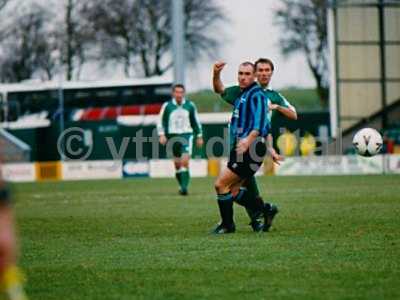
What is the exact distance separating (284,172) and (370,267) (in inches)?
1056

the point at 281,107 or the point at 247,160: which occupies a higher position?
the point at 281,107

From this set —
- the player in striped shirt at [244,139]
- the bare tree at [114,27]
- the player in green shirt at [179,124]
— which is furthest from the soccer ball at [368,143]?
the bare tree at [114,27]

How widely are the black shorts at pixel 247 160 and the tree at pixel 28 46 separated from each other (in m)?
49.0

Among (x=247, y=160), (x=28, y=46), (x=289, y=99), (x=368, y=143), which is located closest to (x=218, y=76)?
(x=247, y=160)

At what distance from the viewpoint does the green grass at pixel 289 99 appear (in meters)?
67.1

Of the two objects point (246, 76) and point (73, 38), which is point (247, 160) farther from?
point (73, 38)

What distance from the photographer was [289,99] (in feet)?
234

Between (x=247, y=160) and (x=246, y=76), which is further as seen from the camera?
(x=247, y=160)

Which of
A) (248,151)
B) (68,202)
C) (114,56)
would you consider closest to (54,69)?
(114,56)

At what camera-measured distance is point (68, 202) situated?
71.1 feet

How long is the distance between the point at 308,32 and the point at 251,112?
54.4m

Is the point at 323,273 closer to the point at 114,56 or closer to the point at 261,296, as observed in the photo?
the point at 261,296

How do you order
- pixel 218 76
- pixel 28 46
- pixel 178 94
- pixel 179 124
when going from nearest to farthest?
1. pixel 218 76
2. pixel 178 94
3. pixel 179 124
4. pixel 28 46

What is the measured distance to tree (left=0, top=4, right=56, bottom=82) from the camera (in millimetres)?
61688
